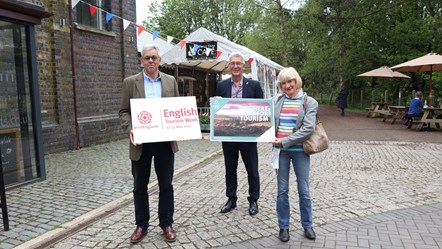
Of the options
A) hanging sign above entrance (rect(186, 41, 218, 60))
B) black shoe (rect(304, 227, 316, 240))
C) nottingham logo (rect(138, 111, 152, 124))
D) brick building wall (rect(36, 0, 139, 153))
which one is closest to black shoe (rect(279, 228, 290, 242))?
black shoe (rect(304, 227, 316, 240))

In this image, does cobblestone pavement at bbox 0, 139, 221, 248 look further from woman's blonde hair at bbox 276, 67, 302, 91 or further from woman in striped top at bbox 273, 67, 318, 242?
woman's blonde hair at bbox 276, 67, 302, 91

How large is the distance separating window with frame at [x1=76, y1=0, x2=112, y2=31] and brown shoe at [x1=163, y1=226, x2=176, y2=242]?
24.6 feet

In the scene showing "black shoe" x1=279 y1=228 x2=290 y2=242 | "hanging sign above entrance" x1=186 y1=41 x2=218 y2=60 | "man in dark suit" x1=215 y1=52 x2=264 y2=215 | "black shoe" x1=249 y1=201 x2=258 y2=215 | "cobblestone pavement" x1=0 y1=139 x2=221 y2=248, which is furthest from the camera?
"hanging sign above entrance" x1=186 y1=41 x2=218 y2=60

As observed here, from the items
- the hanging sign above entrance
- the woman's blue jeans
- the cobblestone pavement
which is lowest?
the cobblestone pavement

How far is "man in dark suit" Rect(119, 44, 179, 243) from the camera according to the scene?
345 centimetres

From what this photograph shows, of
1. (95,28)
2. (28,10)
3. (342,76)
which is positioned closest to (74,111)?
(95,28)

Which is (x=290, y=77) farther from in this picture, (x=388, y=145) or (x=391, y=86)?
(x=391, y=86)

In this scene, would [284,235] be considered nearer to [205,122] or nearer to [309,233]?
[309,233]

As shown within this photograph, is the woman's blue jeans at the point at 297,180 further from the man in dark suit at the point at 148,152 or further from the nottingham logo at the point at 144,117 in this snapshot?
the nottingham logo at the point at 144,117

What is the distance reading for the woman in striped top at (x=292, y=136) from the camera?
3.46 meters

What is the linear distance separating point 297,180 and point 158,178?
1440 mm

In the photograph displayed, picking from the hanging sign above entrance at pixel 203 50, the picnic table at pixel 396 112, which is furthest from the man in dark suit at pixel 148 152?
the picnic table at pixel 396 112

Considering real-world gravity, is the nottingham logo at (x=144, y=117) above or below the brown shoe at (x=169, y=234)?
above

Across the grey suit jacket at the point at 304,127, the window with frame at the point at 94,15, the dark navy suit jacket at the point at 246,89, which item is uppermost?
the window with frame at the point at 94,15
